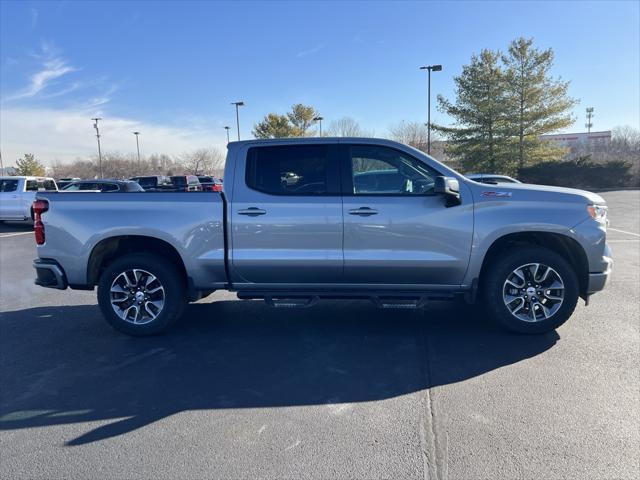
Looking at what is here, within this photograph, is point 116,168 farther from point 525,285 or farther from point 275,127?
point 525,285

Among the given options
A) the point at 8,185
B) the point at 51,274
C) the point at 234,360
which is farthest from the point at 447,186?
the point at 8,185

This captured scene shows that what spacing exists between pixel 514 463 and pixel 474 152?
33.3 metres

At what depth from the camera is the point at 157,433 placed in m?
3.22

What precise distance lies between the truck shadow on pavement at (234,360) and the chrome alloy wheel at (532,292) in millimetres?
280

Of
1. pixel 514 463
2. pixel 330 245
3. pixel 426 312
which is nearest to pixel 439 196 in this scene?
pixel 330 245

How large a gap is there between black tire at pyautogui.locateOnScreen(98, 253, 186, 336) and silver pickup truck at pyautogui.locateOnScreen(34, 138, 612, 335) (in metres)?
0.01

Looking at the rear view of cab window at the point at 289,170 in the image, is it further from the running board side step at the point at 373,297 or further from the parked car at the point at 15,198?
the parked car at the point at 15,198

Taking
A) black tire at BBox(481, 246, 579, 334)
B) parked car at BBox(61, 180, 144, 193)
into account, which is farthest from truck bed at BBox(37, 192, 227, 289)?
parked car at BBox(61, 180, 144, 193)

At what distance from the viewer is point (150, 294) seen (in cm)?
511

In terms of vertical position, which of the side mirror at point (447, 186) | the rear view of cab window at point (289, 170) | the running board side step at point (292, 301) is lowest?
the running board side step at point (292, 301)

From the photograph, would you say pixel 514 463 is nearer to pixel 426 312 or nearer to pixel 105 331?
pixel 426 312

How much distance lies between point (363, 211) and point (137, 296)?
262 cm

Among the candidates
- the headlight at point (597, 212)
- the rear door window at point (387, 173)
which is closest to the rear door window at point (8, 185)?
the rear door window at point (387, 173)

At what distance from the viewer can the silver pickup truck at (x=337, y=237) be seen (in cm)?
476
